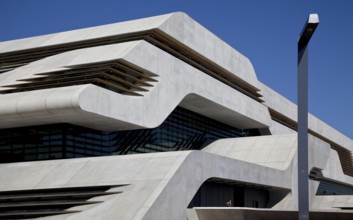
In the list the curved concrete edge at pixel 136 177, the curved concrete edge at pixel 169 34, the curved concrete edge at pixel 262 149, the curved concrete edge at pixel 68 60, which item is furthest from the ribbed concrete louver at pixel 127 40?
the curved concrete edge at pixel 136 177

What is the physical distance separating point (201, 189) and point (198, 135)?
14.9 metres

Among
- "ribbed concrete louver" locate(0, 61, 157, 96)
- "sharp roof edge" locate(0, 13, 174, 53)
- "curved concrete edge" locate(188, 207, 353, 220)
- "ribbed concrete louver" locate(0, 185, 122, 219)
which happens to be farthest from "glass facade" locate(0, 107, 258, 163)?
"curved concrete edge" locate(188, 207, 353, 220)

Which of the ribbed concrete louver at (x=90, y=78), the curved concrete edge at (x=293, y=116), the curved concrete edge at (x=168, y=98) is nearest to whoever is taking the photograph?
the curved concrete edge at (x=168, y=98)

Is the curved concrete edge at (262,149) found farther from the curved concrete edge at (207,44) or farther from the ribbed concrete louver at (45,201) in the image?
the ribbed concrete louver at (45,201)

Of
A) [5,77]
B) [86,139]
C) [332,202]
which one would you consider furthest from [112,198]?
[332,202]

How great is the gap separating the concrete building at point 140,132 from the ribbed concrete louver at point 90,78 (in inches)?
2.5

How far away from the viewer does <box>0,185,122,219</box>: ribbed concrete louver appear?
23.6m

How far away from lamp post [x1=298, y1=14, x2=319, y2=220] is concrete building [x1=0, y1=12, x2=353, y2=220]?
12004 millimetres

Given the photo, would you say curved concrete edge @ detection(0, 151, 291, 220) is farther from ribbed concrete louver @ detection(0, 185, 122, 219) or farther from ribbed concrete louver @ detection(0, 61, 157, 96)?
ribbed concrete louver @ detection(0, 61, 157, 96)

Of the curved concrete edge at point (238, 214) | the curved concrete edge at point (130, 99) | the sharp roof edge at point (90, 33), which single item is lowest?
the curved concrete edge at point (238, 214)

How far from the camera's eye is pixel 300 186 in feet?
32.7

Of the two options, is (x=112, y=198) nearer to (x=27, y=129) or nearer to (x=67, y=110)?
(x=67, y=110)

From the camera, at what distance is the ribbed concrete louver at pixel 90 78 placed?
96.3 feet

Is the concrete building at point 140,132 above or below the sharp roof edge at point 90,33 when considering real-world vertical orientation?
below
